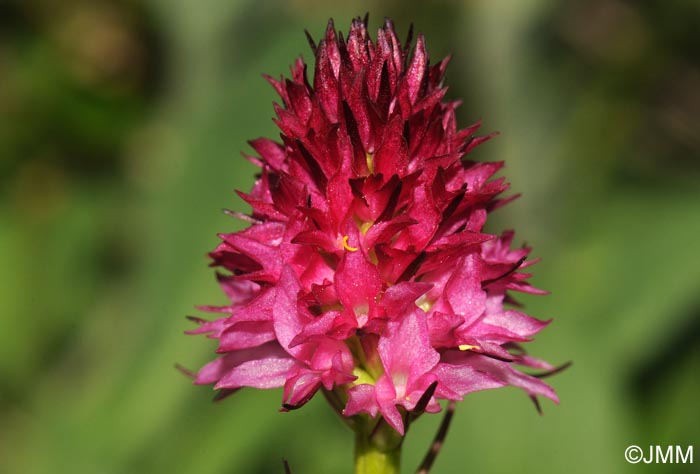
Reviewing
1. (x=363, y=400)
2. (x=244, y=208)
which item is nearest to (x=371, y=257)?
(x=363, y=400)

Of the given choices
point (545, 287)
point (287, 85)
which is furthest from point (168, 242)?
point (287, 85)

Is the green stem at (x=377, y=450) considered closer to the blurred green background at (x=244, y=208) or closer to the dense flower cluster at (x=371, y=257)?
the dense flower cluster at (x=371, y=257)

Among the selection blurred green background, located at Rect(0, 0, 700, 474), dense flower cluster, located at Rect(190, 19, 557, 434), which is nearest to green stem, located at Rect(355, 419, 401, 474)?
dense flower cluster, located at Rect(190, 19, 557, 434)
